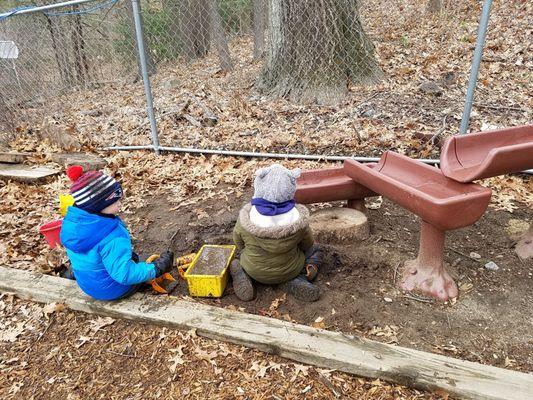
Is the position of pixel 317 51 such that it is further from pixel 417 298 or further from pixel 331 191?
pixel 417 298

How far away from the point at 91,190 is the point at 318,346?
1754mm

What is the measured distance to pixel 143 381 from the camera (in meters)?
2.50

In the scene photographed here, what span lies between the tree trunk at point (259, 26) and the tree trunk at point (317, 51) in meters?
1.35

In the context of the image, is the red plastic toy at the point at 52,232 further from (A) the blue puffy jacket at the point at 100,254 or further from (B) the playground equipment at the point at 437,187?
(B) the playground equipment at the point at 437,187

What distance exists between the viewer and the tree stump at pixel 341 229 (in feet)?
11.9

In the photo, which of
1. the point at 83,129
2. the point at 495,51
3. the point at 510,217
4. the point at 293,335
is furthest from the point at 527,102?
the point at 83,129

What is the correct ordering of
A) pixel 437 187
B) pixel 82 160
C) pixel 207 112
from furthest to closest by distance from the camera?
pixel 207 112, pixel 82 160, pixel 437 187

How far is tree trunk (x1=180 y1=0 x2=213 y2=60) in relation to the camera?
10.1 metres

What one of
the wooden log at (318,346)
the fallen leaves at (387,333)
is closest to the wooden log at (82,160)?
the wooden log at (318,346)

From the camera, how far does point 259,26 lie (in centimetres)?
841

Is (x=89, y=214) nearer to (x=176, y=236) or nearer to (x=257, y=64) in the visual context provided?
(x=176, y=236)

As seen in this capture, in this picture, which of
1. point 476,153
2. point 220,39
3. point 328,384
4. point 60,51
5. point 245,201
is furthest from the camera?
point 220,39

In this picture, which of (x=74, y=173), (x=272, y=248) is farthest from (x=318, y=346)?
(x=74, y=173)

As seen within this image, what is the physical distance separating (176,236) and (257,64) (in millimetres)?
6372
